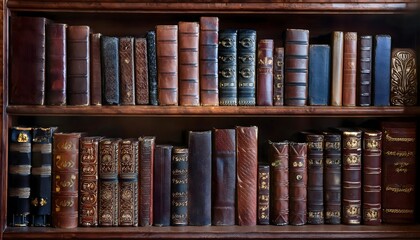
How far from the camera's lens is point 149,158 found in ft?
5.65

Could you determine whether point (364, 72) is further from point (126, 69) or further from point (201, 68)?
point (126, 69)

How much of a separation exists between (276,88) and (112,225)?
0.66 metres

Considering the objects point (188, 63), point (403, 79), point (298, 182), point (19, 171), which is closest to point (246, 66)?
point (188, 63)

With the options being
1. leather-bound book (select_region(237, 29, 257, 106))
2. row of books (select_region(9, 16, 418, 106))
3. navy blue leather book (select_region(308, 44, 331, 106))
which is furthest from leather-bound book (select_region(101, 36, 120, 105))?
navy blue leather book (select_region(308, 44, 331, 106))

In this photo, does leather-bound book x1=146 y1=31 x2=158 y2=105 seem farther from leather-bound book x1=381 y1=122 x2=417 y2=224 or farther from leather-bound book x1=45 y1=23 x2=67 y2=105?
leather-bound book x1=381 y1=122 x2=417 y2=224

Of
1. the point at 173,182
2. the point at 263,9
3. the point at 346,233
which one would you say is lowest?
the point at 346,233

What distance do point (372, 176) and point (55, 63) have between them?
104 centimetres

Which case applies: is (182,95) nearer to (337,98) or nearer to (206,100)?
(206,100)

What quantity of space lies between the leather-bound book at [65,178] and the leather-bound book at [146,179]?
0.20m

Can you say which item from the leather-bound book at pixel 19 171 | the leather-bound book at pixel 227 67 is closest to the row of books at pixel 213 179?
the leather-bound book at pixel 19 171

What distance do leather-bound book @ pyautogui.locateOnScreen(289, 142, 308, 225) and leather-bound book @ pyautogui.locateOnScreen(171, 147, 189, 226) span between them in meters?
0.33

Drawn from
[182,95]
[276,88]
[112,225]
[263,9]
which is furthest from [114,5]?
[112,225]

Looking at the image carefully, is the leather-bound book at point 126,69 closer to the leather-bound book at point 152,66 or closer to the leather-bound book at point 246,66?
the leather-bound book at point 152,66

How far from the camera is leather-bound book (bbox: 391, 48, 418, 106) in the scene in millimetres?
1765
